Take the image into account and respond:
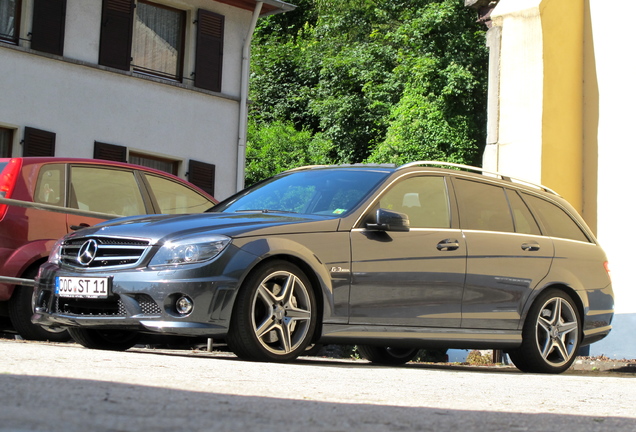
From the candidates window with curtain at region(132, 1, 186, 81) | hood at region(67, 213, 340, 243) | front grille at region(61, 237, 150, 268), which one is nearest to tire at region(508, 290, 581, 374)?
hood at region(67, 213, 340, 243)

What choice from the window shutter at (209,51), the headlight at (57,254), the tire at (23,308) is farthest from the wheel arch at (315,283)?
the window shutter at (209,51)

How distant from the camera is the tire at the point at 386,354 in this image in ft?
32.7

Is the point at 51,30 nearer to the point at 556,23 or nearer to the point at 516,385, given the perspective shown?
the point at 556,23

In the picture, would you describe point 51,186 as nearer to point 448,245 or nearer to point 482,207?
point 448,245

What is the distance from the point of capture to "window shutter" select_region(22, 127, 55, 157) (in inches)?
767

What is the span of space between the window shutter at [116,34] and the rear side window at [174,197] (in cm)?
1117

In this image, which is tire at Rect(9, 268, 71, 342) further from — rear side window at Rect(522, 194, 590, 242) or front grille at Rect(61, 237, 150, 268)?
rear side window at Rect(522, 194, 590, 242)

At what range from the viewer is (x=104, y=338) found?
26.8 ft

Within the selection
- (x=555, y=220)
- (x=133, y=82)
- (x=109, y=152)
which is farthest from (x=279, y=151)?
(x=555, y=220)

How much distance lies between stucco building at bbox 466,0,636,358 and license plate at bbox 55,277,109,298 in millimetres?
7634

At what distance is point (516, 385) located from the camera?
22.0ft

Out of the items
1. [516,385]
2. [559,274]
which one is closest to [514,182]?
[559,274]

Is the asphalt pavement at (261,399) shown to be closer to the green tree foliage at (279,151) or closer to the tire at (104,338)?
the tire at (104,338)

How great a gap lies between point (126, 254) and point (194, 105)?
51.5 ft
